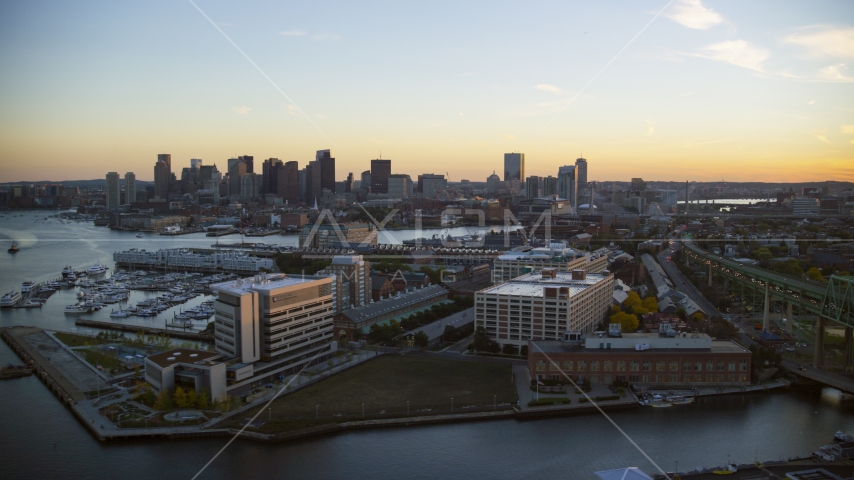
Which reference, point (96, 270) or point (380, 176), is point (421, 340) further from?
point (380, 176)

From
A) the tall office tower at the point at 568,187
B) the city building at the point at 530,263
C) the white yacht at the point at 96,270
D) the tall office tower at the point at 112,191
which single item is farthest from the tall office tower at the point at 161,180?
the city building at the point at 530,263

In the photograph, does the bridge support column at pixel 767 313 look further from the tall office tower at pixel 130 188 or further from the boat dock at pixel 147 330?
the tall office tower at pixel 130 188

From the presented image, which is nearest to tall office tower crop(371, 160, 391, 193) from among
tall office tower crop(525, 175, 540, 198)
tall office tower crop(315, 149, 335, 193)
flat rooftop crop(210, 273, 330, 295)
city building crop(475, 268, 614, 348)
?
tall office tower crop(315, 149, 335, 193)

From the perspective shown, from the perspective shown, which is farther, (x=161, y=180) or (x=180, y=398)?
(x=161, y=180)

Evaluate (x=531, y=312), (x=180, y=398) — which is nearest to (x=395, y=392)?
(x=180, y=398)

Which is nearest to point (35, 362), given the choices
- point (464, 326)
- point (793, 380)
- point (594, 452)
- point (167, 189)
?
point (464, 326)

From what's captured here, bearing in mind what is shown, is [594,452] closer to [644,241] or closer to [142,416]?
[142,416]

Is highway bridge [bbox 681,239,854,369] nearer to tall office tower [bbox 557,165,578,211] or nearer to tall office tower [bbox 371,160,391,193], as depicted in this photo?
tall office tower [bbox 557,165,578,211]
